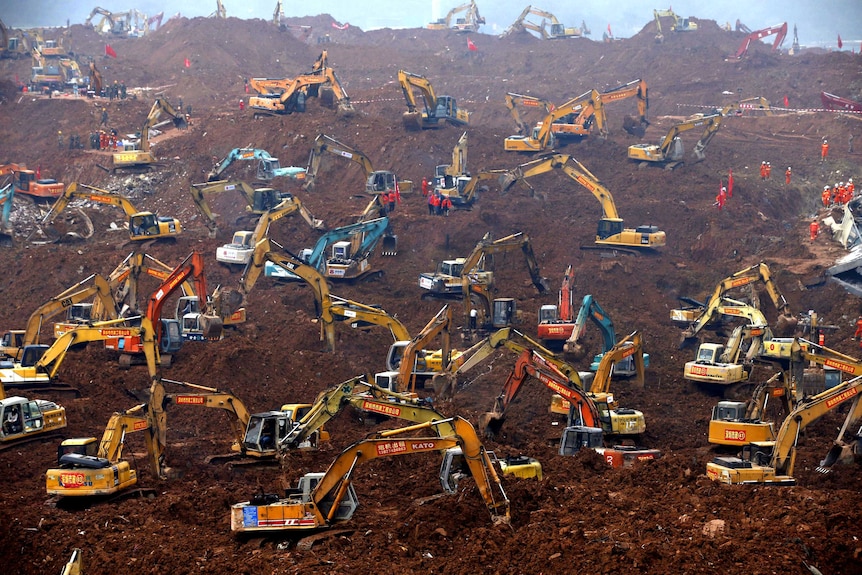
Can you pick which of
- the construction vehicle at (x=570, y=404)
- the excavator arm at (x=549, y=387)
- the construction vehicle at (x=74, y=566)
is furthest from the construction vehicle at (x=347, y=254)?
the construction vehicle at (x=74, y=566)


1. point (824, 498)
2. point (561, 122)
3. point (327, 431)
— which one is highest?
point (561, 122)

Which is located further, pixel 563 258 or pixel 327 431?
pixel 563 258

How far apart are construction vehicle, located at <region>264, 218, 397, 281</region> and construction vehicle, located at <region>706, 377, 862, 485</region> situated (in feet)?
66.6

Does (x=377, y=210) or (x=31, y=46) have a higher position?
(x=31, y=46)

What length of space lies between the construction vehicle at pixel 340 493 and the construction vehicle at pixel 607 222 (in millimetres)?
26366

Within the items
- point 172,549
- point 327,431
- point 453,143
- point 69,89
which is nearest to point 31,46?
point 69,89

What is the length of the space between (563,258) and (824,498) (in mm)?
26033

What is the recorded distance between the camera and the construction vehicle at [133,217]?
4612 cm

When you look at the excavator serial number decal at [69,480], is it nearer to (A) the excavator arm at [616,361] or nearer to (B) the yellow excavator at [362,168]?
(A) the excavator arm at [616,361]

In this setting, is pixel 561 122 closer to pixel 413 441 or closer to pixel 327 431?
pixel 327 431

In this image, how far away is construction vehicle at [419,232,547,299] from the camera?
4069 cm

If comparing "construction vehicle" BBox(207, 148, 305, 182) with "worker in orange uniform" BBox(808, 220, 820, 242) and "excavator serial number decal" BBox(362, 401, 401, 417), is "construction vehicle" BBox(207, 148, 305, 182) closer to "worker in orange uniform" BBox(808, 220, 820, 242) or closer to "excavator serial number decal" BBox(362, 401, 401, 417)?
"worker in orange uniform" BBox(808, 220, 820, 242)

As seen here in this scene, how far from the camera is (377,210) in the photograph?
4725cm

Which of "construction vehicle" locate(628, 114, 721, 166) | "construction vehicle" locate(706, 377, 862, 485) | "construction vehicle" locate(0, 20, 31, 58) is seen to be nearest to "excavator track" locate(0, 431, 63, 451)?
"construction vehicle" locate(706, 377, 862, 485)
